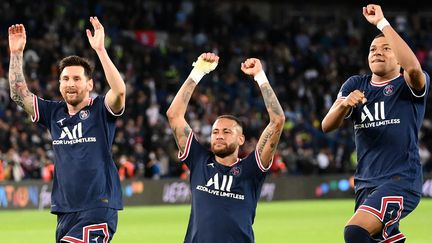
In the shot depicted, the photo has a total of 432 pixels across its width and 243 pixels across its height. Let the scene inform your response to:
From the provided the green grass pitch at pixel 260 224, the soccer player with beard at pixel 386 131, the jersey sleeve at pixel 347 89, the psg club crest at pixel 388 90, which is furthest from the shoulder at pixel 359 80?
the green grass pitch at pixel 260 224

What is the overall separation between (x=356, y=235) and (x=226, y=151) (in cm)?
121

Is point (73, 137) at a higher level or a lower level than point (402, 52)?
lower

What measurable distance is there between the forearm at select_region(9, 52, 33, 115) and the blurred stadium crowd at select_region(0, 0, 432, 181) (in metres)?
15.2

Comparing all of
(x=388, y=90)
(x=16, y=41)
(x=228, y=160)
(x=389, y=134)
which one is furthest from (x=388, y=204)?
(x=16, y=41)

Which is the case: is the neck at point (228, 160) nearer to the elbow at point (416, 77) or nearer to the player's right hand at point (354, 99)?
the player's right hand at point (354, 99)

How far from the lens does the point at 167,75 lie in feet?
102

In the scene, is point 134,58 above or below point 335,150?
above

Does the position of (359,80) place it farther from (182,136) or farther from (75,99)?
(75,99)

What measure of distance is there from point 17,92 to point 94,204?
132 centimetres

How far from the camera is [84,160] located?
7809mm

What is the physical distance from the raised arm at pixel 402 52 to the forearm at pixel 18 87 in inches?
115

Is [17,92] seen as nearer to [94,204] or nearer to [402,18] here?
[94,204]

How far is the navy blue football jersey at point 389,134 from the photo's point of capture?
8047 mm

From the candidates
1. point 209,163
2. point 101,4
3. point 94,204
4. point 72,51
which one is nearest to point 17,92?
point 94,204
